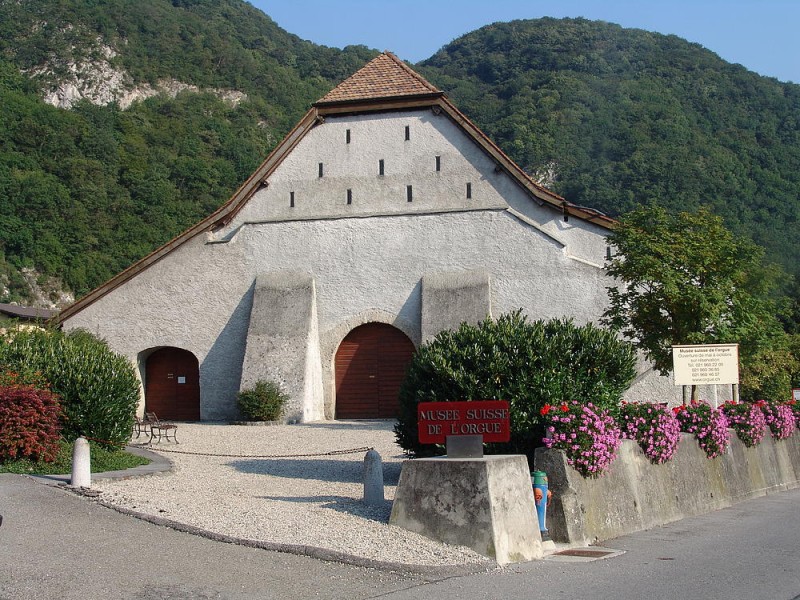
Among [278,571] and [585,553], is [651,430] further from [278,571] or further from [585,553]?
[278,571]

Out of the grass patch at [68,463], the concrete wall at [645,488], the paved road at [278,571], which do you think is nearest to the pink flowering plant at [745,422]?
the concrete wall at [645,488]

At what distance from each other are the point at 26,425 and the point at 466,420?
23.8ft

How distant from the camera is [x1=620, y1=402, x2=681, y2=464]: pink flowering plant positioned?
1273 cm

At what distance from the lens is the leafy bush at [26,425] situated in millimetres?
14055

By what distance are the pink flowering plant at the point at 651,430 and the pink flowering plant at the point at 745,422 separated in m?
3.73

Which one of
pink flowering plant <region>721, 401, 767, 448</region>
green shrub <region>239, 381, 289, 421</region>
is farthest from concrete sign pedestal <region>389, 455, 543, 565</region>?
green shrub <region>239, 381, 289, 421</region>

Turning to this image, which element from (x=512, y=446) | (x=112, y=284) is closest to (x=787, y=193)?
(x=112, y=284)

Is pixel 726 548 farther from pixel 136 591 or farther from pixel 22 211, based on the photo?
pixel 22 211

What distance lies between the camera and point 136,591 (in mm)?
7859

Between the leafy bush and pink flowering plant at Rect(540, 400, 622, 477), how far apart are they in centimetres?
752

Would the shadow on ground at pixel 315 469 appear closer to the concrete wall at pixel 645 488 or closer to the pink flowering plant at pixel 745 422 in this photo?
the concrete wall at pixel 645 488

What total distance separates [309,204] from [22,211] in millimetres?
43141

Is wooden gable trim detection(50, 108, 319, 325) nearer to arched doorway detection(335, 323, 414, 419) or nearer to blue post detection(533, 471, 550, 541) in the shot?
arched doorway detection(335, 323, 414, 419)

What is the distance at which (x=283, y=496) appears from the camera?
1304 centimetres
